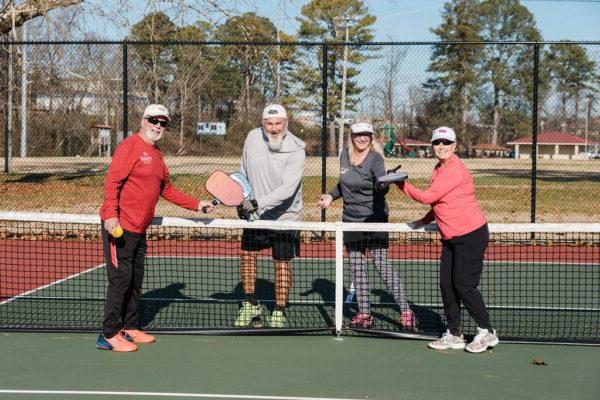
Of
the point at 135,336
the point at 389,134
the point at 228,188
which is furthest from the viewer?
the point at 389,134

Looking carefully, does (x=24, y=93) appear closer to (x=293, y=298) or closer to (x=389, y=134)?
(x=389, y=134)

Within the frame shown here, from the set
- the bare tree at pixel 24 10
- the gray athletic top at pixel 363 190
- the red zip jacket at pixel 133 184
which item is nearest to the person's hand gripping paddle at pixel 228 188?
the red zip jacket at pixel 133 184

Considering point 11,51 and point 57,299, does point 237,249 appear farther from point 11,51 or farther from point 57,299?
point 11,51

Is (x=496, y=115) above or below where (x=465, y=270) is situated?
above

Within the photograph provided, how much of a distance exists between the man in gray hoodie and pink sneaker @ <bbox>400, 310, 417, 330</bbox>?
1.05m

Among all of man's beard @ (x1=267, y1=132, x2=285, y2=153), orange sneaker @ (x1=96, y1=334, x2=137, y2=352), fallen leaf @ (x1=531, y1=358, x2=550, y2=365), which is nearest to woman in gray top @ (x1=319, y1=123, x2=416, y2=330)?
man's beard @ (x1=267, y1=132, x2=285, y2=153)

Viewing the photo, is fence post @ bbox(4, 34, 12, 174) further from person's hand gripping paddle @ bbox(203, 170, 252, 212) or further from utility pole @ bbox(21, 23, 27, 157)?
person's hand gripping paddle @ bbox(203, 170, 252, 212)

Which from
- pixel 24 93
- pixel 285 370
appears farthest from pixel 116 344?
pixel 24 93

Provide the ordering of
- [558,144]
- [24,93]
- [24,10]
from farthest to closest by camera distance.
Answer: [558,144] < [24,93] < [24,10]

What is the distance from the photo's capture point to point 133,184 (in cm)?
616

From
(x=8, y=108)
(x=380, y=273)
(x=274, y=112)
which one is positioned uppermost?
(x=8, y=108)

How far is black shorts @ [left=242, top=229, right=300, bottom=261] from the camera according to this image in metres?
6.94

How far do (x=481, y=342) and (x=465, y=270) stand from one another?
580 mm

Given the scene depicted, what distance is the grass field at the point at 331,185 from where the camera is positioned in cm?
1594
